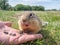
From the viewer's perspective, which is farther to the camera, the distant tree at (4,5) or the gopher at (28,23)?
the distant tree at (4,5)

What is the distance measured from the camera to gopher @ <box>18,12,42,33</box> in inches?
189

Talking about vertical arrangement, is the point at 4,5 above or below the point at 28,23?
below

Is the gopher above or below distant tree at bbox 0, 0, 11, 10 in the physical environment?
above

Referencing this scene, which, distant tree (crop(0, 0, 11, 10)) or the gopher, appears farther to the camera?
distant tree (crop(0, 0, 11, 10))

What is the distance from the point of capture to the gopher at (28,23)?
189 inches

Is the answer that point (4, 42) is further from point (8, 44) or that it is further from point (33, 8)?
point (33, 8)

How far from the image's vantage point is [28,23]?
4.80 metres

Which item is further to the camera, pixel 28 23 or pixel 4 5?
pixel 4 5

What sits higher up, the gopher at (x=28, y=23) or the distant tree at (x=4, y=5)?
the gopher at (x=28, y=23)

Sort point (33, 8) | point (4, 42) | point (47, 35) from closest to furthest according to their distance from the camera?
1. point (4, 42)
2. point (47, 35)
3. point (33, 8)

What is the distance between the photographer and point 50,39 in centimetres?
520

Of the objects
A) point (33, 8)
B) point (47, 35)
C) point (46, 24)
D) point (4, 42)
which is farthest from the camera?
point (33, 8)

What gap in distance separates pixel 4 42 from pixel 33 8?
559cm

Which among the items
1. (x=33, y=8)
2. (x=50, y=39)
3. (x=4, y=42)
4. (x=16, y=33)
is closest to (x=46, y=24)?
(x=50, y=39)
